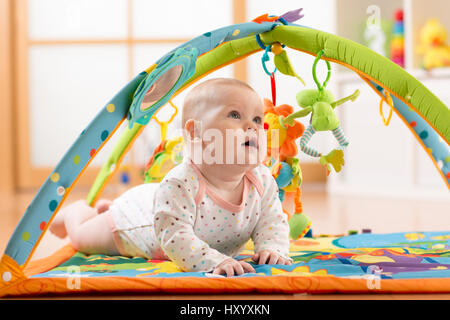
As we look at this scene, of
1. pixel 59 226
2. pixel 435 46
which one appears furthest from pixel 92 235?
pixel 435 46

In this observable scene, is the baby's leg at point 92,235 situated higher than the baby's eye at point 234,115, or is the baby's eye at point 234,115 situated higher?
the baby's eye at point 234,115

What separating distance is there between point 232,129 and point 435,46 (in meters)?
1.94

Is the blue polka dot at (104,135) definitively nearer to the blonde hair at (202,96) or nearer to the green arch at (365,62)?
the blonde hair at (202,96)

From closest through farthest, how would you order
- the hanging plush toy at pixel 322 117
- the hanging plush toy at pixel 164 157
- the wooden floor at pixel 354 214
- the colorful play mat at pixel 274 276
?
the colorful play mat at pixel 274 276, the hanging plush toy at pixel 322 117, the hanging plush toy at pixel 164 157, the wooden floor at pixel 354 214

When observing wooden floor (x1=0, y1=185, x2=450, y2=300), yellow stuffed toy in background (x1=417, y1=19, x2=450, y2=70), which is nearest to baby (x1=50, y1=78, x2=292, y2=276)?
wooden floor (x1=0, y1=185, x2=450, y2=300)

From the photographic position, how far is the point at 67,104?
3.43m

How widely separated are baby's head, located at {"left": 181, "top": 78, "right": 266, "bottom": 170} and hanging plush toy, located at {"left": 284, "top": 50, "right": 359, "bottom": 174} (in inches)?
4.1

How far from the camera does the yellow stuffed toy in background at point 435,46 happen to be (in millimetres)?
2641

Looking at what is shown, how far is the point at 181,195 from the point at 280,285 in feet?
0.78

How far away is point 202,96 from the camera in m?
1.05

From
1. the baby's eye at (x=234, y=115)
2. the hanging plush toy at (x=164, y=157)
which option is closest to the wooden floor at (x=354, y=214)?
the hanging plush toy at (x=164, y=157)

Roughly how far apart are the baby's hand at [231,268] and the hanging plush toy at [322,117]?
279mm
